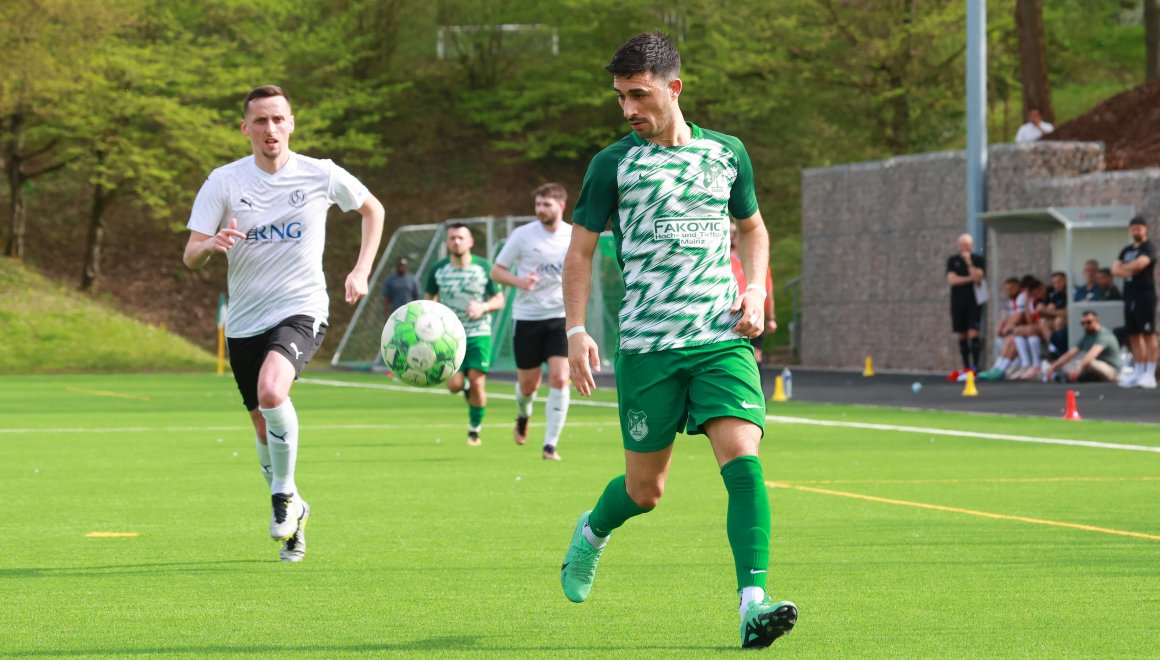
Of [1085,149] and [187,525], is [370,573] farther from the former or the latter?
[1085,149]

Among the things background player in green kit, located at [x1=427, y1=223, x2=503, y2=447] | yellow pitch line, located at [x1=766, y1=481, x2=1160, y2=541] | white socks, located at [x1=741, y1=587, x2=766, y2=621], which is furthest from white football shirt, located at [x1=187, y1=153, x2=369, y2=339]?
background player in green kit, located at [x1=427, y1=223, x2=503, y2=447]

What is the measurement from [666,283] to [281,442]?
2.93m

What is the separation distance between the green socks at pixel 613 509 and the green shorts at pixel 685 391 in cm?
26

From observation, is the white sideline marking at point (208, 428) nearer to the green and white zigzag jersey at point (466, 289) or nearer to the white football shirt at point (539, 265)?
the green and white zigzag jersey at point (466, 289)

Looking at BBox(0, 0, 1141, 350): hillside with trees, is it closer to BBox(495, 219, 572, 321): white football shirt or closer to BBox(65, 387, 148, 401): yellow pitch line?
BBox(65, 387, 148, 401): yellow pitch line

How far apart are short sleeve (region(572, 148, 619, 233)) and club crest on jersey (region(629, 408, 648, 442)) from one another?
2.29ft

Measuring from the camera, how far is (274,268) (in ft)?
29.8

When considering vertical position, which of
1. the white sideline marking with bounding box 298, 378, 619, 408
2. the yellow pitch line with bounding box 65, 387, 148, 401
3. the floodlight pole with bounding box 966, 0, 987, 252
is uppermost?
the floodlight pole with bounding box 966, 0, 987, 252

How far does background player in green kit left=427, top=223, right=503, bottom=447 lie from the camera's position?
57.2 ft

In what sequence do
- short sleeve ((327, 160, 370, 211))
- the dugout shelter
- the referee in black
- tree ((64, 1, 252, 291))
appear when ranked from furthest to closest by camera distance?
tree ((64, 1, 252, 291)), the referee in black, the dugout shelter, short sleeve ((327, 160, 370, 211))

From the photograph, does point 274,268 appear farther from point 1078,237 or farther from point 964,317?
point 964,317

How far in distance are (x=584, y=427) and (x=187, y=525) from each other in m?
10.0

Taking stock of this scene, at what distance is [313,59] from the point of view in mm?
50281

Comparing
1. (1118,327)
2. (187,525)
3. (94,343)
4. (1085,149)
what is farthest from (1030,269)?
(187,525)
